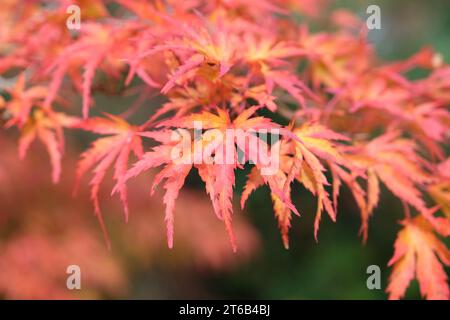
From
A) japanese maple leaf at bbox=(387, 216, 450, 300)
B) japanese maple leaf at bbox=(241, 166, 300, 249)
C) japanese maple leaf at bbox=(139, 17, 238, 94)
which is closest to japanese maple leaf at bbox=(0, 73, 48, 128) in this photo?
japanese maple leaf at bbox=(139, 17, 238, 94)

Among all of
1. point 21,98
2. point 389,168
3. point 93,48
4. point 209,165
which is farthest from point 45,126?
point 389,168

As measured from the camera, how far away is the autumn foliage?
0.83 m

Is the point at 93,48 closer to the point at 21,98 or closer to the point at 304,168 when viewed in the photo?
the point at 21,98

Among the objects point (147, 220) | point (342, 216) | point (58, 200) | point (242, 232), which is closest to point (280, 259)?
point (342, 216)

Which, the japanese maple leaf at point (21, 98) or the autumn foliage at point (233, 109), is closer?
the autumn foliage at point (233, 109)

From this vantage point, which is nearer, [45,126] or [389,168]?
[389,168]

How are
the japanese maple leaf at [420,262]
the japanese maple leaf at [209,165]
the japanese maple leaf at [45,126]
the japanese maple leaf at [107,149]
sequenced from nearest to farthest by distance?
the japanese maple leaf at [209,165]
the japanese maple leaf at [107,149]
the japanese maple leaf at [420,262]
the japanese maple leaf at [45,126]

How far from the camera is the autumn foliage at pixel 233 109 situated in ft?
2.73

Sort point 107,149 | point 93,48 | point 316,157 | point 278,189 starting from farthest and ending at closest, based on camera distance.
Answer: point 93,48 → point 107,149 → point 316,157 → point 278,189

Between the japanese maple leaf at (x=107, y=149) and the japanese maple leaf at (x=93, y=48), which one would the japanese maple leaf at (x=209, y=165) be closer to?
the japanese maple leaf at (x=107, y=149)

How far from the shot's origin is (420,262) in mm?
1105

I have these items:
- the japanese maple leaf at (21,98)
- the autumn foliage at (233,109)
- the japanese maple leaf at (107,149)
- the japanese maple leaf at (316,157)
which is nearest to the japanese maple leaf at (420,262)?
the autumn foliage at (233,109)

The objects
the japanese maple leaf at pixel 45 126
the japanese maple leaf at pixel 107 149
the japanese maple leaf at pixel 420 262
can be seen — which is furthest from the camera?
the japanese maple leaf at pixel 45 126

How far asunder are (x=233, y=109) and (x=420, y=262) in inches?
22.0
